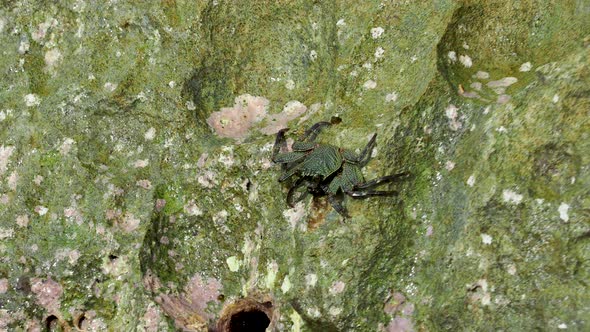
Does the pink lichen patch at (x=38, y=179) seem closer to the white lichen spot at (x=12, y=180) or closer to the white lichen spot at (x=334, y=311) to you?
the white lichen spot at (x=12, y=180)

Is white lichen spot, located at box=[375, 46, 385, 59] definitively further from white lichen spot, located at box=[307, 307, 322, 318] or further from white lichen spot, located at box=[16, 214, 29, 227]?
white lichen spot, located at box=[16, 214, 29, 227]

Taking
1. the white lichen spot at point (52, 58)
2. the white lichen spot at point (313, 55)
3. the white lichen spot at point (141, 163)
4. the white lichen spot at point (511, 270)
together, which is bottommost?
the white lichen spot at point (511, 270)

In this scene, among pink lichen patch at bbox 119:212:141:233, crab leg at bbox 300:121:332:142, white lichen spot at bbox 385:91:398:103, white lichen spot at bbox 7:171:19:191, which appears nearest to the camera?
white lichen spot at bbox 385:91:398:103

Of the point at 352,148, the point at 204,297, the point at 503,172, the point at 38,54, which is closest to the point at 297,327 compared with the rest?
the point at 204,297

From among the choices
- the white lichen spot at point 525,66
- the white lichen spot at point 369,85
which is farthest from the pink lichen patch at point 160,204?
the white lichen spot at point 525,66

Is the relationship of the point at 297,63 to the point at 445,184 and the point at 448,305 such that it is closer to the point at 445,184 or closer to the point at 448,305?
the point at 445,184

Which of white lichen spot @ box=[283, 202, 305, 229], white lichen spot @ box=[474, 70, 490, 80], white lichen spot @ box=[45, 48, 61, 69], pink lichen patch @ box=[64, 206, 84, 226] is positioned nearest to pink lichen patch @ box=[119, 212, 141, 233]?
pink lichen patch @ box=[64, 206, 84, 226]
